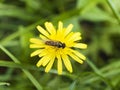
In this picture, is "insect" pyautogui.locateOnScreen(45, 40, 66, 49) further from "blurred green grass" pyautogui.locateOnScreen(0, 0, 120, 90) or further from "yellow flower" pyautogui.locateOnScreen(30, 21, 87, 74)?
"blurred green grass" pyautogui.locateOnScreen(0, 0, 120, 90)

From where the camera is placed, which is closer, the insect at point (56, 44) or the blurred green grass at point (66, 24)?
the insect at point (56, 44)

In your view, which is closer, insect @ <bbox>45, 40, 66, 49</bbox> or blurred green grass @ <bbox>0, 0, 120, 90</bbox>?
insect @ <bbox>45, 40, 66, 49</bbox>

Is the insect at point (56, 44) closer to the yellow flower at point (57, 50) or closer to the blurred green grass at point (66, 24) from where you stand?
the yellow flower at point (57, 50)

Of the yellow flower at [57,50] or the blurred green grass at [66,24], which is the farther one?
the blurred green grass at [66,24]

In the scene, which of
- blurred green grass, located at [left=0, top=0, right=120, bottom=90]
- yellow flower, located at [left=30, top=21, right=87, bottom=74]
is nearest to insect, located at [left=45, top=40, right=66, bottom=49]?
yellow flower, located at [left=30, top=21, right=87, bottom=74]

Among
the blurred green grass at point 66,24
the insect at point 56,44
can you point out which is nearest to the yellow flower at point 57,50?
the insect at point 56,44

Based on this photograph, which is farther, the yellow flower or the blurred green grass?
the blurred green grass

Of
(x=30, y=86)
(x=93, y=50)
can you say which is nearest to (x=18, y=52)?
A: (x=30, y=86)

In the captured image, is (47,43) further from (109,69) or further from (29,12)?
(29,12)
